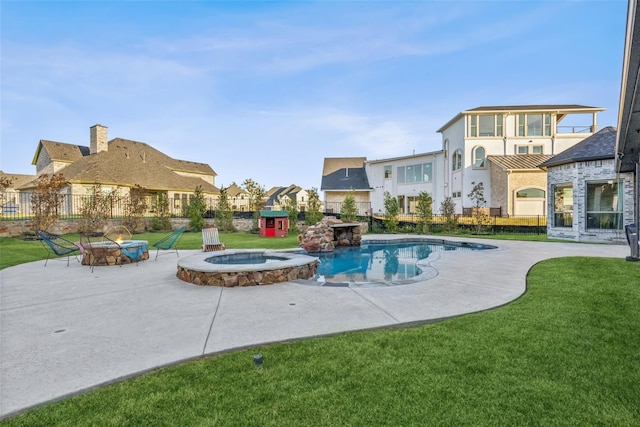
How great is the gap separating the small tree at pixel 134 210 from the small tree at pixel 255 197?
715 cm

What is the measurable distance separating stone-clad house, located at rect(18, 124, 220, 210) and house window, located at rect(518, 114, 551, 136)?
87.9ft

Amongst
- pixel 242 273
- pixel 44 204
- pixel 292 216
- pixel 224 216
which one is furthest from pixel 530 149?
pixel 44 204

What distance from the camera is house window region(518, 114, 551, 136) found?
84.7ft

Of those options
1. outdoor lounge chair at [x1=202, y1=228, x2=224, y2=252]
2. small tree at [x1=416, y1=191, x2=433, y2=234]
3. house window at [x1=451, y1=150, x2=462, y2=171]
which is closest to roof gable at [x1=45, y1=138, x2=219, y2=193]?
outdoor lounge chair at [x1=202, y1=228, x2=224, y2=252]

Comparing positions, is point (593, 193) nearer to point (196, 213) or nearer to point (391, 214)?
point (391, 214)

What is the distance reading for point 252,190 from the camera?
89.0 ft

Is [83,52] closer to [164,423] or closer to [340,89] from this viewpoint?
[340,89]

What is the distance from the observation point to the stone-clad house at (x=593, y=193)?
505 inches

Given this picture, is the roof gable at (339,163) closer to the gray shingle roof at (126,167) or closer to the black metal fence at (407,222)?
the gray shingle roof at (126,167)

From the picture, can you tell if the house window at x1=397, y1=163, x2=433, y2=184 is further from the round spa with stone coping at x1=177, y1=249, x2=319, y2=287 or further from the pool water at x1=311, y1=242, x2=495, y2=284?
the round spa with stone coping at x1=177, y1=249, x2=319, y2=287

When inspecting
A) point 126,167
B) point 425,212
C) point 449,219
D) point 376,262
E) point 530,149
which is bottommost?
point 376,262

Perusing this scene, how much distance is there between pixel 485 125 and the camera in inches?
1024

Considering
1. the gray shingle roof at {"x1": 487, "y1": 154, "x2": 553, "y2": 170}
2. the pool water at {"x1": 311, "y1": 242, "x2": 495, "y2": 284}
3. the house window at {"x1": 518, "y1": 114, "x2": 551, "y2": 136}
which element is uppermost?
the house window at {"x1": 518, "y1": 114, "x2": 551, "y2": 136}

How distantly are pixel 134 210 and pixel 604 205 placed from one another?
983 inches
